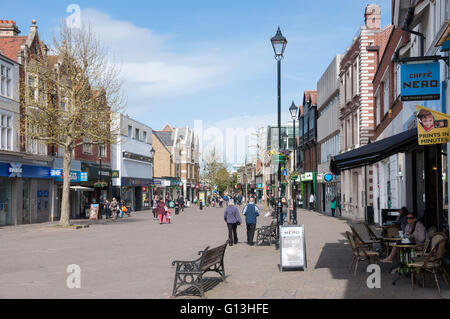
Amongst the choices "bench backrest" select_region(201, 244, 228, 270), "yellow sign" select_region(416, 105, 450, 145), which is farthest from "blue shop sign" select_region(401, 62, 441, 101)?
"bench backrest" select_region(201, 244, 228, 270)

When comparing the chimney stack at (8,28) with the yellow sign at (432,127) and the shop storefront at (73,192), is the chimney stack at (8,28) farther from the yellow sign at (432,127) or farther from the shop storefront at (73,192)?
the yellow sign at (432,127)

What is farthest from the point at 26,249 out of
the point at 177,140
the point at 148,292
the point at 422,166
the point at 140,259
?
the point at 177,140

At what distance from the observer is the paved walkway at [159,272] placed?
10.1m

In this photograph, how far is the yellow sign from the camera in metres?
10.6

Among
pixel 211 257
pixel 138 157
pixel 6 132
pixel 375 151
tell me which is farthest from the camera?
pixel 138 157

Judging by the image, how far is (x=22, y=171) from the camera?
110 ft

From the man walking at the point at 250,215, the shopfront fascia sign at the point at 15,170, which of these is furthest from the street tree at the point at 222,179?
the man walking at the point at 250,215

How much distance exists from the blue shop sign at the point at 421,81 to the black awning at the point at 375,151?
2.63ft

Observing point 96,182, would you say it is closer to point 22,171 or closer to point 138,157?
point 22,171

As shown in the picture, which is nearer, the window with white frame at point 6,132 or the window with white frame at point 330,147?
the window with white frame at point 6,132

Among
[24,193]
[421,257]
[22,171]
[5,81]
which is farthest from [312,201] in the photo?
[421,257]

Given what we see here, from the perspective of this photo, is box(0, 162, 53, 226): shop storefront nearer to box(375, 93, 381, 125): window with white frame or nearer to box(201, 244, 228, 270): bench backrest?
box(375, 93, 381, 125): window with white frame

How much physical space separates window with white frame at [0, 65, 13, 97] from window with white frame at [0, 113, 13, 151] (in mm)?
1346

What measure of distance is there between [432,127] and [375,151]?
179 centimetres
